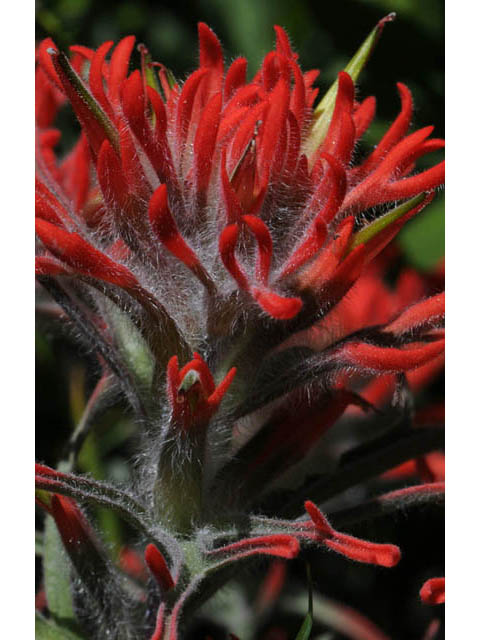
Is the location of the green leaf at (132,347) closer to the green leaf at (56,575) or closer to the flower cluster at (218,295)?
the flower cluster at (218,295)

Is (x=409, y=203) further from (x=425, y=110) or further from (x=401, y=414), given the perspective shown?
(x=425, y=110)

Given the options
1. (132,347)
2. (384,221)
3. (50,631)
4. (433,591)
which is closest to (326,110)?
(384,221)

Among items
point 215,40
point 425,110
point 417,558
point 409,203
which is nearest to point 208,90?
point 215,40

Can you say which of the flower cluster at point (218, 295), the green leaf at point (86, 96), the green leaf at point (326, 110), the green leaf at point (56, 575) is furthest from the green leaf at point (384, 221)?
the green leaf at point (56, 575)

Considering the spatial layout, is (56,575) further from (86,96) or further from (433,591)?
(86,96)

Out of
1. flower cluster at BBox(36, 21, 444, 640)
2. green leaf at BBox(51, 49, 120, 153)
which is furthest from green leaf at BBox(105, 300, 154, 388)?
green leaf at BBox(51, 49, 120, 153)

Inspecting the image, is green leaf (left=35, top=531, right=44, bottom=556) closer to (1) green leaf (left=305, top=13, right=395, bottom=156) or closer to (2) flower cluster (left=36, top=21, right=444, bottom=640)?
(2) flower cluster (left=36, top=21, right=444, bottom=640)
